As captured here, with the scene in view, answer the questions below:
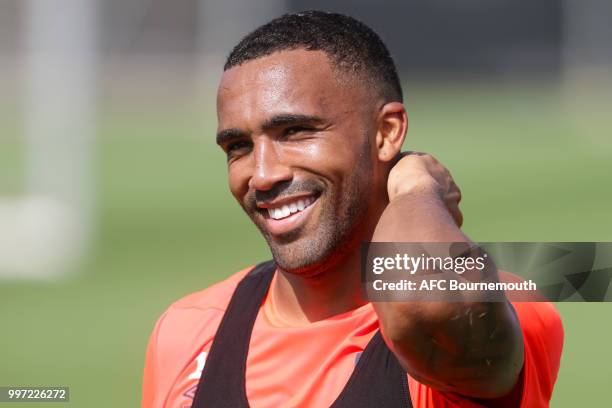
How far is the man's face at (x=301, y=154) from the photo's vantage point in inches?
96.7

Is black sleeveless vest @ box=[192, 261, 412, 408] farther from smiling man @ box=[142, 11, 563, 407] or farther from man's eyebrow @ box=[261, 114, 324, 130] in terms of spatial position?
man's eyebrow @ box=[261, 114, 324, 130]

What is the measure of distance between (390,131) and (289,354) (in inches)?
25.2

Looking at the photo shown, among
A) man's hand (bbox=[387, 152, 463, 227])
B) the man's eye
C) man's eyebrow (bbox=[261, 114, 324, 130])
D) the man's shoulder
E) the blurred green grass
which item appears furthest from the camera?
the blurred green grass

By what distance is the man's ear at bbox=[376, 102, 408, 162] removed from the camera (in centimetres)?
258

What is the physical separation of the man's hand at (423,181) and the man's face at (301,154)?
0.43ft

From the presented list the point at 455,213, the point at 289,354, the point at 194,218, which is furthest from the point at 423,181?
the point at 194,218

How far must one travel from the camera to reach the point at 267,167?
2.46 meters

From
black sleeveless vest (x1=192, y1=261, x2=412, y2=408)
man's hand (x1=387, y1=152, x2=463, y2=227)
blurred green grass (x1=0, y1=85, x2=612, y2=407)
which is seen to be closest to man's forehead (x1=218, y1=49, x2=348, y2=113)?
man's hand (x1=387, y1=152, x2=463, y2=227)

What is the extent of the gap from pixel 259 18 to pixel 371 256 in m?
11.1

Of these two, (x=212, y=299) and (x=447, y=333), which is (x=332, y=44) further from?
(x=447, y=333)

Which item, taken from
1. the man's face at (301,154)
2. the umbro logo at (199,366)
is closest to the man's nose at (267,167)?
the man's face at (301,154)

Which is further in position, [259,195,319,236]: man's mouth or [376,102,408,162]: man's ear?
[376,102,408,162]: man's ear

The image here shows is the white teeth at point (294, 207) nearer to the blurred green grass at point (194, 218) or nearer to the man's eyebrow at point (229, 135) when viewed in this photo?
the man's eyebrow at point (229, 135)

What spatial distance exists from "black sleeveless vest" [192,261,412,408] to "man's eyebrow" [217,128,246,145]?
0.50 metres
